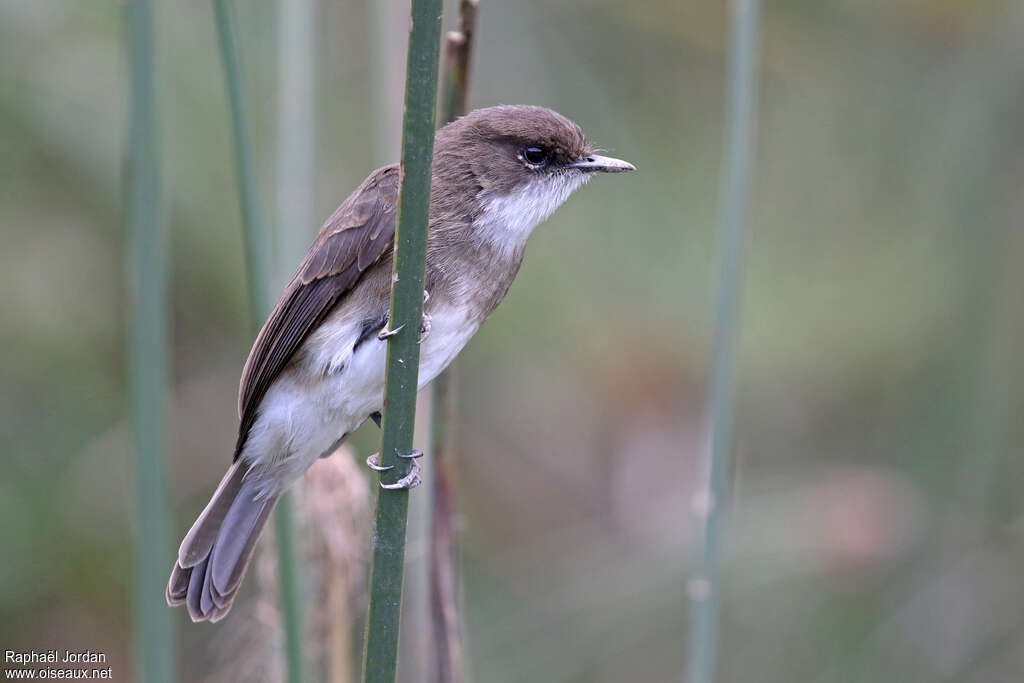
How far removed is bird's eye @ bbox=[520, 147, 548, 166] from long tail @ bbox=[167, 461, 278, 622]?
107cm

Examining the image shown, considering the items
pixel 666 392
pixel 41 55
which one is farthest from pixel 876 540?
pixel 41 55

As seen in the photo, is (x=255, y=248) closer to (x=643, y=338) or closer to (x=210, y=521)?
(x=210, y=521)

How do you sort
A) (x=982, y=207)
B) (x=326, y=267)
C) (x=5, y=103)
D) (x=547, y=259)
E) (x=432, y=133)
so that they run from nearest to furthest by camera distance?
(x=432, y=133)
(x=326, y=267)
(x=982, y=207)
(x=5, y=103)
(x=547, y=259)

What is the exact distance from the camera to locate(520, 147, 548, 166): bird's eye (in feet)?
10.0

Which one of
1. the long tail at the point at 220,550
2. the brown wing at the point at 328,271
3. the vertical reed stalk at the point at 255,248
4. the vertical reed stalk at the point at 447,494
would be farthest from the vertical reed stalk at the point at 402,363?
the long tail at the point at 220,550

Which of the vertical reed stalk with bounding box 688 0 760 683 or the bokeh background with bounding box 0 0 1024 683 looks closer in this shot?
the vertical reed stalk with bounding box 688 0 760 683

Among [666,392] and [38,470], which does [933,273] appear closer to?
[666,392]

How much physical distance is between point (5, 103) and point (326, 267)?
191 centimetres

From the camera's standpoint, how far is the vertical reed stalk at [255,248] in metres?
2.16

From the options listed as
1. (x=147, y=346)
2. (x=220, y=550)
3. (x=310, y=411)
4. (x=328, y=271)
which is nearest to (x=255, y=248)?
(x=147, y=346)

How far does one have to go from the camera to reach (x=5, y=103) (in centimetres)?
416

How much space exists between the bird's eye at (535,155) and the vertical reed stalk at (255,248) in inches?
38.2

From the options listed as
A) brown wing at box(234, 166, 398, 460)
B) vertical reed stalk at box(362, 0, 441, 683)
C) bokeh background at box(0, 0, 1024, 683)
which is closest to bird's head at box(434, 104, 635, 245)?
brown wing at box(234, 166, 398, 460)

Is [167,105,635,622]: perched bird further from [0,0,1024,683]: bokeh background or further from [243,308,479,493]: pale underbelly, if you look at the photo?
[0,0,1024,683]: bokeh background
